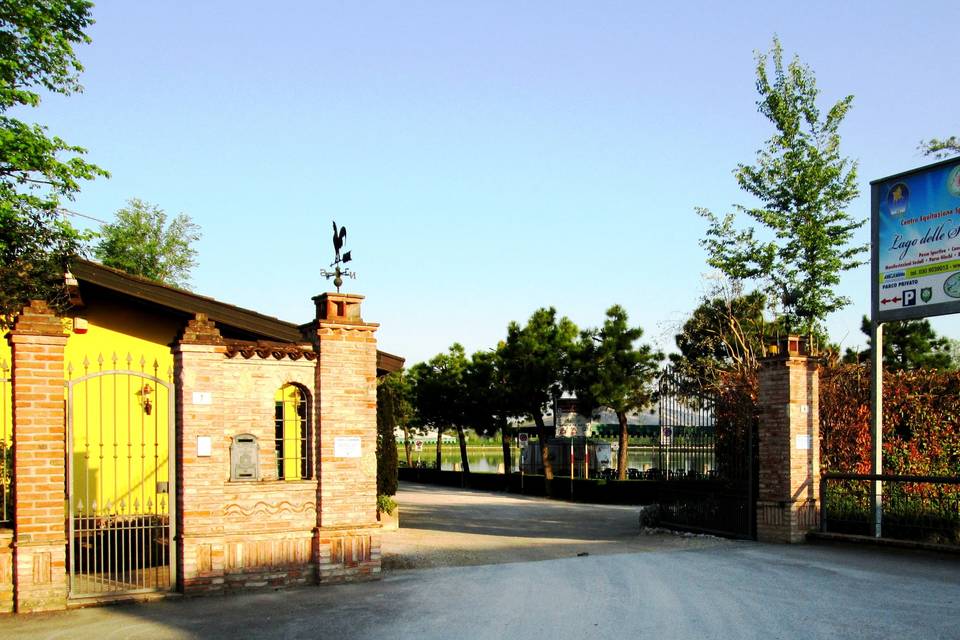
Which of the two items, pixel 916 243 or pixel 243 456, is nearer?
pixel 243 456

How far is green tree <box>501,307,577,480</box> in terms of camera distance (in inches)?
1571

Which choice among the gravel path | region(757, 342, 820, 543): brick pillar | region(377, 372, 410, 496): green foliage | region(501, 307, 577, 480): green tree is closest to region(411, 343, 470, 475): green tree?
region(501, 307, 577, 480): green tree

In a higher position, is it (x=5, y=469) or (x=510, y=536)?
(x=5, y=469)

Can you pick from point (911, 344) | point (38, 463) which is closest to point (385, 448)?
point (38, 463)

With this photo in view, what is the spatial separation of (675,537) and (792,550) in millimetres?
3122

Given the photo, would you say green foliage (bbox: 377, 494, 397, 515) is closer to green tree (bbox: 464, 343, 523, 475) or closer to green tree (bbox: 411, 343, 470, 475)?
green tree (bbox: 464, 343, 523, 475)

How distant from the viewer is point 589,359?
125 feet

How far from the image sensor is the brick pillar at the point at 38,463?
30.6 feet

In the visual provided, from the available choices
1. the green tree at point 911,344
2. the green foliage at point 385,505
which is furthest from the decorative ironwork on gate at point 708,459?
the green tree at point 911,344

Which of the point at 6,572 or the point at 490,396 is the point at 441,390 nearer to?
the point at 490,396

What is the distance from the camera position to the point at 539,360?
39844mm

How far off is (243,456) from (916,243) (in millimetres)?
10611

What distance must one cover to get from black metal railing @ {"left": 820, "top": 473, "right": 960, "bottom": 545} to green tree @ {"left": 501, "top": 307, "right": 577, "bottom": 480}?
984 inches

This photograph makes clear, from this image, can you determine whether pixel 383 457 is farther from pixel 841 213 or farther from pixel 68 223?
pixel 841 213
